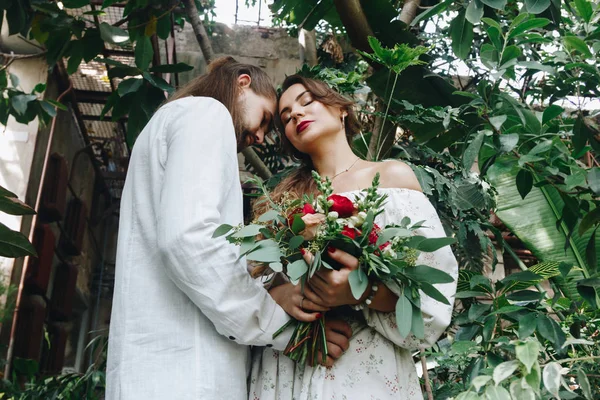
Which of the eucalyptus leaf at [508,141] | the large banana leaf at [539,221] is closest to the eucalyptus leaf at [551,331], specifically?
the eucalyptus leaf at [508,141]

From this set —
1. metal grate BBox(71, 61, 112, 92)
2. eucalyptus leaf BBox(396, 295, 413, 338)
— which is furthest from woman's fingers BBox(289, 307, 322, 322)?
metal grate BBox(71, 61, 112, 92)

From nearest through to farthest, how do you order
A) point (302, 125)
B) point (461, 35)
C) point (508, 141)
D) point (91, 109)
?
point (508, 141), point (302, 125), point (461, 35), point (91, 109)

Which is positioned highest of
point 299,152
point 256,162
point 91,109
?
point 299,152

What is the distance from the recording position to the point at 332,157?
2.29 meters

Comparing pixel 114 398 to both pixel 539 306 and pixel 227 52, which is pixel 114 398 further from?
pixel 227 52

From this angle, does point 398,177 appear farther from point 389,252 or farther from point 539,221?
point 539,221

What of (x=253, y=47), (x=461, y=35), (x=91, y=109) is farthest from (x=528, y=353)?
(x=91, y=109)

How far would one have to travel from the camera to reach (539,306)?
2193 millimetres

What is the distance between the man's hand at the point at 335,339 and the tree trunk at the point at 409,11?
1.85m

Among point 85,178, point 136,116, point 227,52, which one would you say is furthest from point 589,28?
point 85,178

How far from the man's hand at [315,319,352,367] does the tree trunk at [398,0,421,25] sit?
6.08 ft

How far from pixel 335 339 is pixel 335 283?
193mm

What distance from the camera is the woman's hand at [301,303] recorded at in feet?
5.50

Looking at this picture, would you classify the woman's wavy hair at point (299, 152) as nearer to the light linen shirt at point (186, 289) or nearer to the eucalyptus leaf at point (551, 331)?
the light linen shirt at point (186, 289)
